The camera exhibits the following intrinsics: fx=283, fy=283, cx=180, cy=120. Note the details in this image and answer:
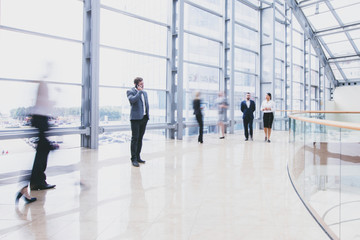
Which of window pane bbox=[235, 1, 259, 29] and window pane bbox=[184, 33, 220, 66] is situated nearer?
window pane bbox=[184, 33, 220, 66]

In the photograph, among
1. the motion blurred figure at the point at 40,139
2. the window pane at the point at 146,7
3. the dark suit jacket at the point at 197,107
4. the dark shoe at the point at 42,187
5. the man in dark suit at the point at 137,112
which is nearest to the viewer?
the motion blurred figure at the point at 40,139

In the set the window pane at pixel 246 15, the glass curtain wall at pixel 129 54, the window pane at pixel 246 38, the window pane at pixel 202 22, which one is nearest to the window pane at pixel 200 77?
the glass curtain wall at pixel 129 54

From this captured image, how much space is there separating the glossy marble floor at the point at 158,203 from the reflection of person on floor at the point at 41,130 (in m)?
0.14

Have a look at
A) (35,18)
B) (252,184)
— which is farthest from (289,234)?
(35,18)

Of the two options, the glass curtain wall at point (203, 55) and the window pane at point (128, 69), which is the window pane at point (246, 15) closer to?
the glass curtain wall at point (203, 55)

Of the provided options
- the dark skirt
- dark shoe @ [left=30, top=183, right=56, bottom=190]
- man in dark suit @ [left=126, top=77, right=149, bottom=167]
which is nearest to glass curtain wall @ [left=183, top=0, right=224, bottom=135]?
the dark skirt

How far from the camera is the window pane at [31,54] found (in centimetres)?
516

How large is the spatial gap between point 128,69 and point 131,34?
963 millimetres

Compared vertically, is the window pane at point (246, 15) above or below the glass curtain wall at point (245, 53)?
above

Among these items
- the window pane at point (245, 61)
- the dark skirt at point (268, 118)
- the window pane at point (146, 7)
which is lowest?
the dark skirt at point (268, 118)

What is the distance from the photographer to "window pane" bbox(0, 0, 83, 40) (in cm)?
524

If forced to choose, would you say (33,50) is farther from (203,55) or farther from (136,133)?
(203,55)

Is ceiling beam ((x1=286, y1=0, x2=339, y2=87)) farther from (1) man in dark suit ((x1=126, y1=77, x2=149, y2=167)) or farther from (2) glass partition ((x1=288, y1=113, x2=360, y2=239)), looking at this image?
(2) glass partition ((x1=288, y1=113, x2=360, y2=239))

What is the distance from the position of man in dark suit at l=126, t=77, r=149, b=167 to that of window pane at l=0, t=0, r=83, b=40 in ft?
8.73
